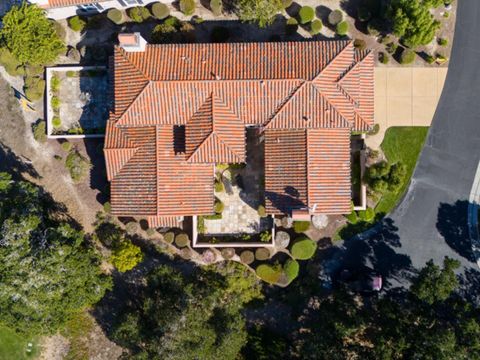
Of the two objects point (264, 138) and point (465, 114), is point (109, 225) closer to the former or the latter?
point (264, 138)

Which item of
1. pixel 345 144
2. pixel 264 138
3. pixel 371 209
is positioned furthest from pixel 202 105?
pixel 371 209

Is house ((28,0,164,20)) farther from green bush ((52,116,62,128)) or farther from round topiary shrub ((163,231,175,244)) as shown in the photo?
round topiary shrub ((163,231,175,244))

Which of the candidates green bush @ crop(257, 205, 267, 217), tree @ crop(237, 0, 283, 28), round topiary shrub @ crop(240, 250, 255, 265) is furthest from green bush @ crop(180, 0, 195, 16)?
round topiary shrub @ crop(240, 250, 255, 265)

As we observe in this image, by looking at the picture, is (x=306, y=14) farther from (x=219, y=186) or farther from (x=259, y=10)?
(x=219, y=186)

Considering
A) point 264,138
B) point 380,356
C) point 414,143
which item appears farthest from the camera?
point 414,143

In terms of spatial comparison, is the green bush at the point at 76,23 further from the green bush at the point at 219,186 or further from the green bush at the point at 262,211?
the green bush at the point at 262,211

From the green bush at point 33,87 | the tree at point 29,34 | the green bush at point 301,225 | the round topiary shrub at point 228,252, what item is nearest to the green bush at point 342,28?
the green bush at point 301,225
